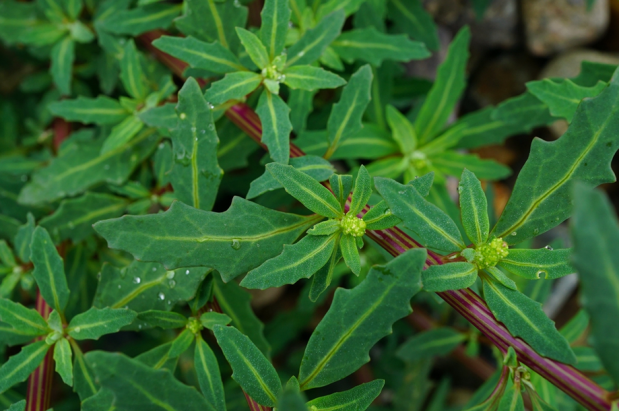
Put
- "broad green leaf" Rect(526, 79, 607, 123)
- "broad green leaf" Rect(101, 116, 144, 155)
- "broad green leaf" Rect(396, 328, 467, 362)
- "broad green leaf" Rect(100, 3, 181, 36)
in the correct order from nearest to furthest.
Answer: "broad green leaf" Rect(526, 79, 607, 123) < "broad green leaf" Rect(101, 116, 144, 155) < "broad green leaf" Rect(100, 3, 181, 36) < "broad green leaf" Rect(396, 328, 467, 362)

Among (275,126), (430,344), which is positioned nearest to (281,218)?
(275,126)

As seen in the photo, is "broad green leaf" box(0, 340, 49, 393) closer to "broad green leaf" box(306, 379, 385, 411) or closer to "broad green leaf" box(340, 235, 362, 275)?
"broad green leaf" box(306, 379, 385, 411)

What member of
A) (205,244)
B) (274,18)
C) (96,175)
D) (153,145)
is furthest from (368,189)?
(96,175)

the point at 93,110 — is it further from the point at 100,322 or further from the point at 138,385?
the point at 138,385

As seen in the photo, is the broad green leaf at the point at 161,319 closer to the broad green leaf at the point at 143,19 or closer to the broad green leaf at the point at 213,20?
the broad green leaf at the point at 213,20

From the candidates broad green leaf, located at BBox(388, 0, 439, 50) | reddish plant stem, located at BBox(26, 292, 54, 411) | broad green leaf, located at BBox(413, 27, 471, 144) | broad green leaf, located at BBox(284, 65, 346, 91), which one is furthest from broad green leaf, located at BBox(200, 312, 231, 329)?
broad green leaf, located at BBox(388, 0, 439, 50)

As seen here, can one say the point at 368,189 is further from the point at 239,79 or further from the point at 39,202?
the point at 39,202

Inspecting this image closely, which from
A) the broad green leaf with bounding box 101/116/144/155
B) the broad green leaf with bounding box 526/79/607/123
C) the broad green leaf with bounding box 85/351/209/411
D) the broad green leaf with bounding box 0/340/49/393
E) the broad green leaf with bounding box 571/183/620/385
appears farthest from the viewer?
the broad green leaf with bounding box 101/116/144/155
